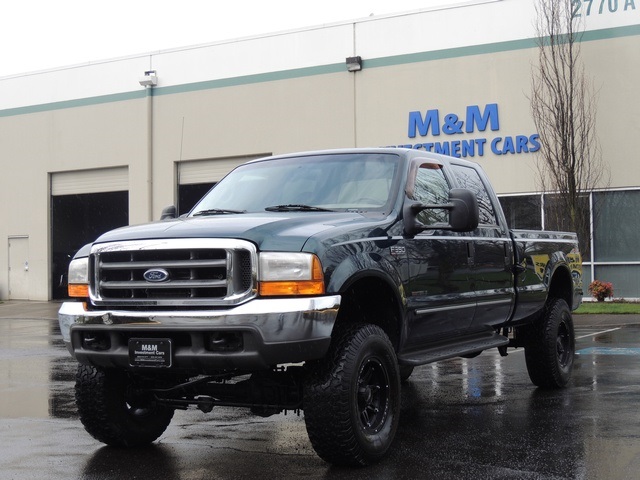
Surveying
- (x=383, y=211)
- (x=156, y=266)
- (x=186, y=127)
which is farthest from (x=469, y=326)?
(x=186, y=127)

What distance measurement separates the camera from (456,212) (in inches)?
257

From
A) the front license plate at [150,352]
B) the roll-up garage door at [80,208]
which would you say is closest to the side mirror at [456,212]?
the front license plate at [150,352]

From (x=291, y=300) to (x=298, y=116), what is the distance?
2208 centimetres

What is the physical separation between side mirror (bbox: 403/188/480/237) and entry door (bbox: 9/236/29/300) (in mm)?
27825

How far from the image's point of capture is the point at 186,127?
95.0 feet

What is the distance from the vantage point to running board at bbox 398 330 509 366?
21.5 ft

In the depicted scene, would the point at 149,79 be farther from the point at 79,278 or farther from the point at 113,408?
the point at 113,408

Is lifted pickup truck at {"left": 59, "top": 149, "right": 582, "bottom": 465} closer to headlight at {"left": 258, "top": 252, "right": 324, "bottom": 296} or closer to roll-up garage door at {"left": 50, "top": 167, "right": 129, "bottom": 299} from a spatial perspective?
headlight at {"left": 258, "top": 252, "right": 324, "bottom": 296}

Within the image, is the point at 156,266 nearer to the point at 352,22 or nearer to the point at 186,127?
the point at 352,22

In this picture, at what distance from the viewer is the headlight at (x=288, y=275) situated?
17.9ft

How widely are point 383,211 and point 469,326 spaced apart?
4.96 ft

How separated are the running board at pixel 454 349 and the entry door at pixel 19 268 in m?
26.8

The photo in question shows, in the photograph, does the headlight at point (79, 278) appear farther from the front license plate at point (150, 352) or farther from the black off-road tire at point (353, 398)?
the black off-road tire at point (353, 398)

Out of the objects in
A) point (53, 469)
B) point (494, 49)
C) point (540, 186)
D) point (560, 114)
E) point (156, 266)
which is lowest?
point (53, 469)
